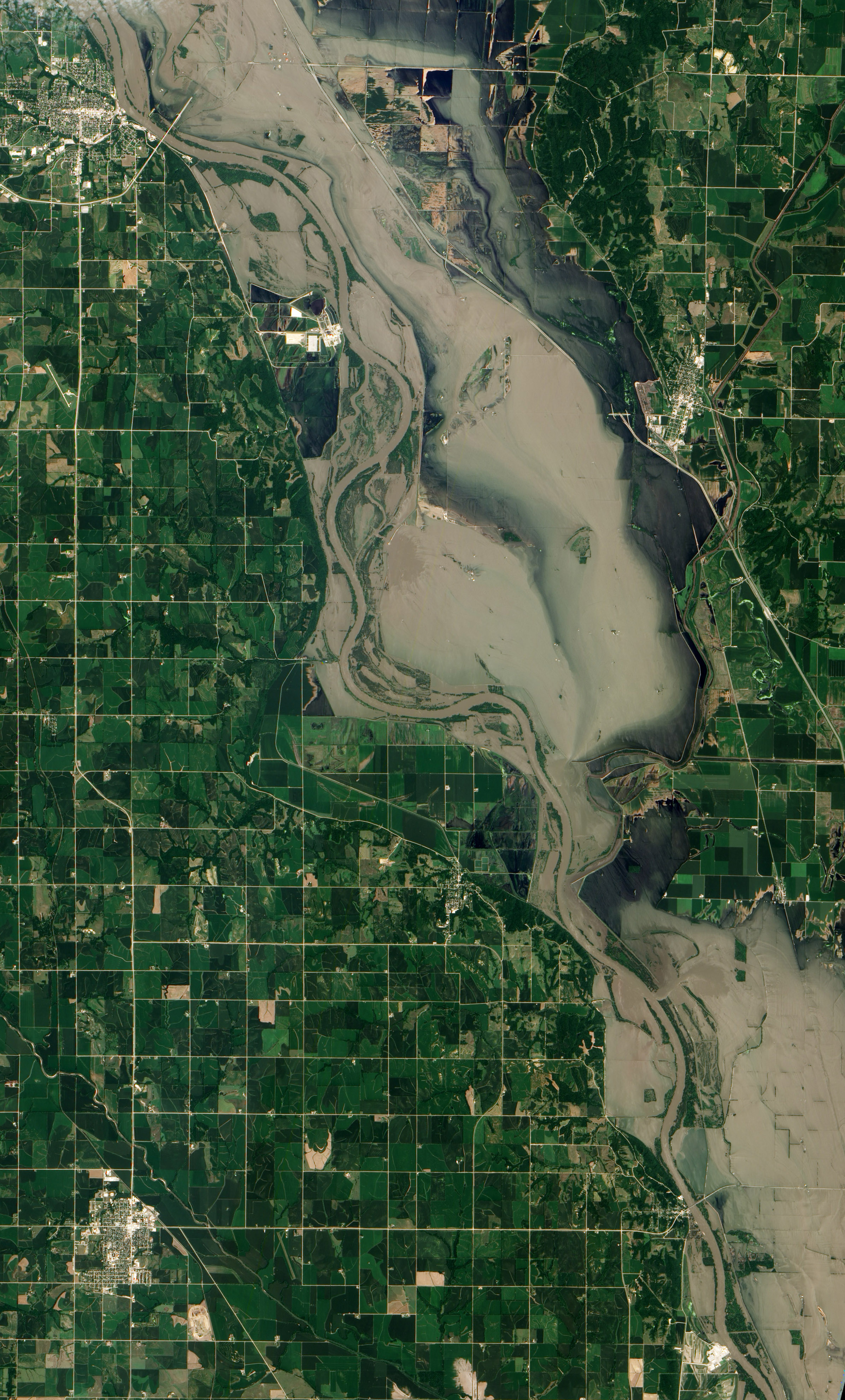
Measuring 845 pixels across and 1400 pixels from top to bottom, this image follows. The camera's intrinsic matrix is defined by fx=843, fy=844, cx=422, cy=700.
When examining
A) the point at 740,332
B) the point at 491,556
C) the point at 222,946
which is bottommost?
the point at 222,946

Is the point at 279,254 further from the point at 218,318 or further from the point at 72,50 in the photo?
the point at 72,50

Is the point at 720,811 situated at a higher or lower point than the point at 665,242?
lower

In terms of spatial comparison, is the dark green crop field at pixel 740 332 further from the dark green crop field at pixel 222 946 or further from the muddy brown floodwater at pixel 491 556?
the dark green crop field at pixel 222 946

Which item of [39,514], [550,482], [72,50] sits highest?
[72,50]

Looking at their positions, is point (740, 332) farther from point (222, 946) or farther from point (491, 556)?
point (222, 946)

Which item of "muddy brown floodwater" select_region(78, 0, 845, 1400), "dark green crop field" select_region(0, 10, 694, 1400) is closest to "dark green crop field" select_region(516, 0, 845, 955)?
"muddy brown floodwater" select_region(78, 0, 845, 1400)

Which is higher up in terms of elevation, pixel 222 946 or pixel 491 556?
pixel 491 556

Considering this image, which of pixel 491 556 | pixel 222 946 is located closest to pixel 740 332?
pixel 491 556

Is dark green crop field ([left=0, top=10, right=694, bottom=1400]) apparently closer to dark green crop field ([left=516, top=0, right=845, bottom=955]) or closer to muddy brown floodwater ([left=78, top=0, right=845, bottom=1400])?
muddy brown floodwater ([left=78, top=0, right=845, bottom=1400])

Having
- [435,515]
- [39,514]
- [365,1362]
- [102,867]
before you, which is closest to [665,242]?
[435,515]

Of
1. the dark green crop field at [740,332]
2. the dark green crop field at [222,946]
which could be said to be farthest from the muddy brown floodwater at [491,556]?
the dark green crop field at [740,332]
